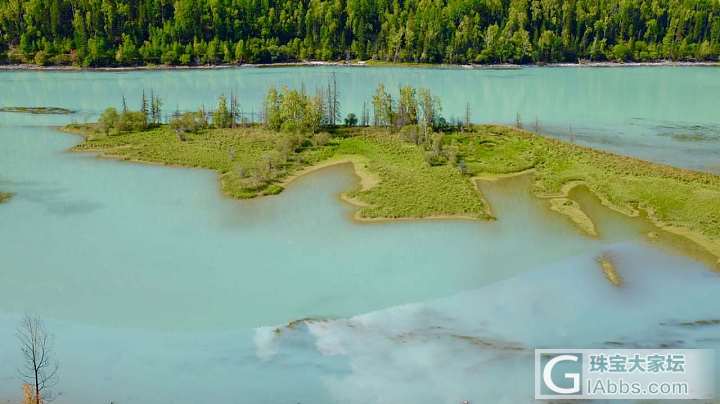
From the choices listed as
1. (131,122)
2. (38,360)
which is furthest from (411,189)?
(131,122)

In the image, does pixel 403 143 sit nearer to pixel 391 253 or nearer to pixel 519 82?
pixel 391 253

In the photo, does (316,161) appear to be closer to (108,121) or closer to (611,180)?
(611,180)

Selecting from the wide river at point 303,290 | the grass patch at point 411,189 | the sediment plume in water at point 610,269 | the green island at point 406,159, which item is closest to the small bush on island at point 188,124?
the green island at point 406,159

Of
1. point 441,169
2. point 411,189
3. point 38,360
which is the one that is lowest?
point 38,360

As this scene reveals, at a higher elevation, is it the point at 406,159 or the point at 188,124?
the point at 188,124

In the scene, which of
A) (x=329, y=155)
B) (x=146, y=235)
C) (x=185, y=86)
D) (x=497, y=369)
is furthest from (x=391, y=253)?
(x=185, y=86)

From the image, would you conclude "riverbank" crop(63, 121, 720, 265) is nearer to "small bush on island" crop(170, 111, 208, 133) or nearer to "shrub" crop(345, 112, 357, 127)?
"small bush on island" crop(170, 111, 208, 133)

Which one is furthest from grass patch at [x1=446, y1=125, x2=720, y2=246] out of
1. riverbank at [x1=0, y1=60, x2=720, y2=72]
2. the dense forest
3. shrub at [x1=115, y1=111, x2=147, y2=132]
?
the dense forest
